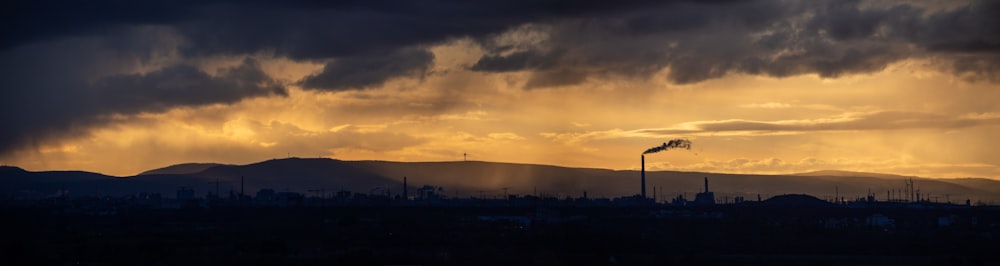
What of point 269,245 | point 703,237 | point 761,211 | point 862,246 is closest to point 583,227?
point 703,237

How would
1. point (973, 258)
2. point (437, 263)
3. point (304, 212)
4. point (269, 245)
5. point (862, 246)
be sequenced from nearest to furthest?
point (437, 263), point (973, 258), point (269, 245), point (862, 246), point (304, 212)

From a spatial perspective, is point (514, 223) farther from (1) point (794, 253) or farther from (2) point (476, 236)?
(1) point (794, 253)

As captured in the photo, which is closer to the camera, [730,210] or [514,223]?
[514,223]

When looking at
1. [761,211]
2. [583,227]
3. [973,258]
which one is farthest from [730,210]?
[973,258]

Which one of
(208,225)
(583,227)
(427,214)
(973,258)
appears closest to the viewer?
(973,258)

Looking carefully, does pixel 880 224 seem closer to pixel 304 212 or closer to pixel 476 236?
pixel 476 236

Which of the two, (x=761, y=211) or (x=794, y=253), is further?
(x=761, y=211)
